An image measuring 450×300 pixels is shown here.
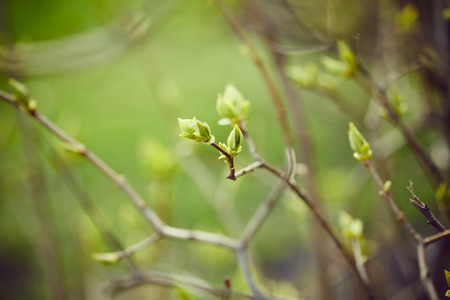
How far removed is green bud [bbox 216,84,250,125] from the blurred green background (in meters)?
0.38

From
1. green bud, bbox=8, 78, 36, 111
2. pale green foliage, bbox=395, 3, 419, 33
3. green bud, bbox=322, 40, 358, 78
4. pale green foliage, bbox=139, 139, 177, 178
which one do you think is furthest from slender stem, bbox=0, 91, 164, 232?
pale green foliage, bbox=395, 3, 419, 33

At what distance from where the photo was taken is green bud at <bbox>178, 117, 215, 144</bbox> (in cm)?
45

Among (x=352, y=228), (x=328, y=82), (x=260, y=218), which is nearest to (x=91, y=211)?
(x=260, y=218)

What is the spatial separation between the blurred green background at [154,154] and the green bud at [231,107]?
0.38 meters

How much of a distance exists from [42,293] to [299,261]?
1.47m

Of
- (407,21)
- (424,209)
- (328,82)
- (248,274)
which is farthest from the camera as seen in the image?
(328,82)

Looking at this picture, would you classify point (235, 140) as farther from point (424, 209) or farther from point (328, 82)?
point (328, 82)

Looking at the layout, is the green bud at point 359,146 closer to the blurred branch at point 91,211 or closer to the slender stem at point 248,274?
the slender stem at point 248,274

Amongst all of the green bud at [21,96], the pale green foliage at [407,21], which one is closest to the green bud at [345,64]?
the pale green foliage at [407,21]

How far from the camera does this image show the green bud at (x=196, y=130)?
1.47 feet

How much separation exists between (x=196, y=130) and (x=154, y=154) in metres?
0.49

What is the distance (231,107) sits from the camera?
509 mm

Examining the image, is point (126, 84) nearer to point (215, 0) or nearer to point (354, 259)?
point (215, 0)

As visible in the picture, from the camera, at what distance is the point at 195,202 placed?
8.84ft
